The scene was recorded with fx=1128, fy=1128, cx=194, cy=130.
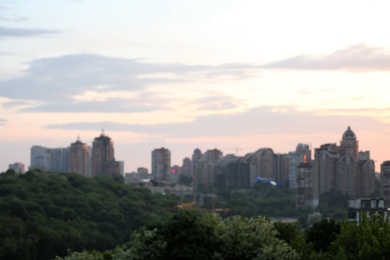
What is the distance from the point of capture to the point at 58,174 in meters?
105

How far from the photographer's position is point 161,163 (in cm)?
19825

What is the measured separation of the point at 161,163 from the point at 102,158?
17.6 metres

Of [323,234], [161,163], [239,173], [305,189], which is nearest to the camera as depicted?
[323,234]

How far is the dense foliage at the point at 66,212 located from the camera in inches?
3007

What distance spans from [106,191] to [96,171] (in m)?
78.1

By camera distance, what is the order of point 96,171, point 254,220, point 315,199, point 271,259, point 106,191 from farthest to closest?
point 96,171 < point 315,199 < point 106,191 < point 254,220 < point 271,259

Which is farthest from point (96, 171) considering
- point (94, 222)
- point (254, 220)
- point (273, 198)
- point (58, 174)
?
point (254, 220)

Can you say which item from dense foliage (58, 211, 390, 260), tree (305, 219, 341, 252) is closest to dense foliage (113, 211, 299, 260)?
dense foliage (58, 211, 390, 260)

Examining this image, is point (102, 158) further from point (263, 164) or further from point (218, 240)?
point (218, 240)

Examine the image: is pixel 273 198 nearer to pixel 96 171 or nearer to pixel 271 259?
pixel 96 171

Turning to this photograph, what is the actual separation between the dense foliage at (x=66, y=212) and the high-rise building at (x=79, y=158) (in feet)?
240

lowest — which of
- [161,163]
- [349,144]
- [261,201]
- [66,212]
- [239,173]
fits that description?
[66,212]

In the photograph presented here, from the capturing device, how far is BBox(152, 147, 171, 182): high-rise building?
197 meters

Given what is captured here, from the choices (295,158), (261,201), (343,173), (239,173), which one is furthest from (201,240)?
(239,173)
